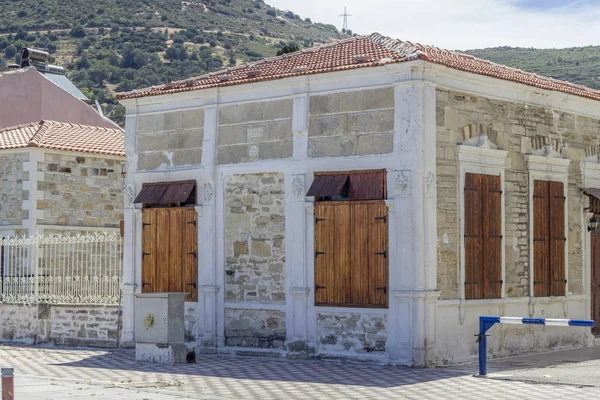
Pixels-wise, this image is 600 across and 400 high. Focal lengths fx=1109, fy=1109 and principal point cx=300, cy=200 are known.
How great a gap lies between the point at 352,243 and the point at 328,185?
99 cm

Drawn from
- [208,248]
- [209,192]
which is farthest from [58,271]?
[209,192]

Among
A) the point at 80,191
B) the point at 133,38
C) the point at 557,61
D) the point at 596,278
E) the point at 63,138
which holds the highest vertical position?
the point at 133,38

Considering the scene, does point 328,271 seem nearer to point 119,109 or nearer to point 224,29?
point 119,109

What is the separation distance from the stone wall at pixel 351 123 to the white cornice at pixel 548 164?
3306 mm

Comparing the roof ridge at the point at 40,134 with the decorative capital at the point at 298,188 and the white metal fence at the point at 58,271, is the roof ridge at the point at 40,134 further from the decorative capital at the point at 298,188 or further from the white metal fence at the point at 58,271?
the decorative capital at the point at 298,188

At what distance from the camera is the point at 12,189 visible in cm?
2534

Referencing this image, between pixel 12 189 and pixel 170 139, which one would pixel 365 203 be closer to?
pixel 170 139

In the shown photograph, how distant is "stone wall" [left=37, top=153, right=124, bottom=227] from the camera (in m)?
25.3

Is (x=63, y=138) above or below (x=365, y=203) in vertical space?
above

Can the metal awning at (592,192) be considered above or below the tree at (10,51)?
below

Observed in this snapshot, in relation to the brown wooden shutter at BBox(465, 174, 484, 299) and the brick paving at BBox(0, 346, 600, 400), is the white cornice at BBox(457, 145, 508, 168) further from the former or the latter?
the brick paving at BBox(0, 346, 600, 400)

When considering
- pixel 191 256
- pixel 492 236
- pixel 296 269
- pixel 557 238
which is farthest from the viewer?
pixel 557 238

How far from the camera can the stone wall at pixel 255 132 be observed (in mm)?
18250

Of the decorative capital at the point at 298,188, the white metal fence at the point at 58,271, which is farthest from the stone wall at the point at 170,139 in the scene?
the decorative capital at the point at 298,188
